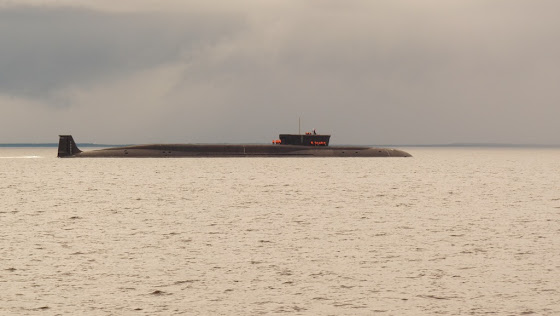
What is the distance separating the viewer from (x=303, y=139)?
87500 mm

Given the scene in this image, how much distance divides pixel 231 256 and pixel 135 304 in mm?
5122

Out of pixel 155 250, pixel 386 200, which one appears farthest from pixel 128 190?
pixel 155 250

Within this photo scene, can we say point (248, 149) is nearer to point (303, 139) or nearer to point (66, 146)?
point (303, 139)

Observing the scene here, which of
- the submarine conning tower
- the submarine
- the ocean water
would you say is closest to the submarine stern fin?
the submarine

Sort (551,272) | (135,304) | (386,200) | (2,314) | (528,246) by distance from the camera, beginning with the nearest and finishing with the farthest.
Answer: (2,314) < (135,304) < (551,272) < (528,246) < (386,200)

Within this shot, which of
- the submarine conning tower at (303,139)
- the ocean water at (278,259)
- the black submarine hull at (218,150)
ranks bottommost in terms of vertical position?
the ocean water at (278,259)

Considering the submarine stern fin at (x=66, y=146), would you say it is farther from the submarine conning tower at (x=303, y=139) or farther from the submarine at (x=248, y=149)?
the submarine conning tower at (x=303, y=139)

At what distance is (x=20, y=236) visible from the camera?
20.4 metres

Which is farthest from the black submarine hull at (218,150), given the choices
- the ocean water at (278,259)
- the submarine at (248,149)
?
the ocean water at (278,259)

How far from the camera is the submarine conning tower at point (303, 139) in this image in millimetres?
87125

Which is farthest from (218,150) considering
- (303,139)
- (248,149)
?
(303,139)

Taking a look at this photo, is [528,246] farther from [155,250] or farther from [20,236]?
[20,236]

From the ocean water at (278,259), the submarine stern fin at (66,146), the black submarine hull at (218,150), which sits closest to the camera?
the ocean water at (278,259)

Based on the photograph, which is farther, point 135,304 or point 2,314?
point 135,304
